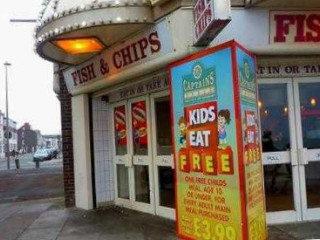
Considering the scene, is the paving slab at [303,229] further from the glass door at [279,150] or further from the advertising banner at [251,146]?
the advertising banner at [251,146]

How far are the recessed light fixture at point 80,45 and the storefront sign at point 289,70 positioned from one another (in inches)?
108

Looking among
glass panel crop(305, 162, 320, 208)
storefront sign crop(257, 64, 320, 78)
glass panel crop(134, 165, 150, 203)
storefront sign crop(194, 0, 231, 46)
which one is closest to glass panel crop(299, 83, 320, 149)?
storefront sign crop(257, 64, 320, 78)

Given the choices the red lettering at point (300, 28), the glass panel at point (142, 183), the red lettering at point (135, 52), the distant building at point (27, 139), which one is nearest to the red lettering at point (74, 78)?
the glass panel at point (142, 183)

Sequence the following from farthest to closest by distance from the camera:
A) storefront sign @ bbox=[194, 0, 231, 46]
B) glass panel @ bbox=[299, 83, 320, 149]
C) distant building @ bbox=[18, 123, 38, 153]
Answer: distant building @ bbox=[18, 123, 38, 153] → glass panel @ bbox=[299, 83, 320, 149] → storefront sign @ bbox=[194, 0, 231, 46]

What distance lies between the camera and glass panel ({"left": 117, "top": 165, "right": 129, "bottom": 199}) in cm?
1012

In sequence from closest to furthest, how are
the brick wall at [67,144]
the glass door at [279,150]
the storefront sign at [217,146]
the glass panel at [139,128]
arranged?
the storefront sign at [217,146], the glass door at [279,150], the glass panel at [139,128], the brick wall at [67,144]

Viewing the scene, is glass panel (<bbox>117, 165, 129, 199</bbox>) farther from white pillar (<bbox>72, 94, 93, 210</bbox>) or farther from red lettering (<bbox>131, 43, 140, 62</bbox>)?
red lettering (<bbox>131, 43, 140, 62</bbox>)

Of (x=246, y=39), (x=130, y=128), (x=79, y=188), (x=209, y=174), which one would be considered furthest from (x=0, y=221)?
(x=246, y=39)

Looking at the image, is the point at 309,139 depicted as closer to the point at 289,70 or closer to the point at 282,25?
the point at 289,70

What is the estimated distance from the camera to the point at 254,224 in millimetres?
6059

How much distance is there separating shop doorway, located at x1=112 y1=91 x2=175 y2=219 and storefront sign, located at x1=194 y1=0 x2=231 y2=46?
7.09ft

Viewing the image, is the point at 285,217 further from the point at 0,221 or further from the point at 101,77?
the point at 0,221

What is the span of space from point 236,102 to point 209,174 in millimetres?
1050

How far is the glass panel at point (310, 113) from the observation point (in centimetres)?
792
